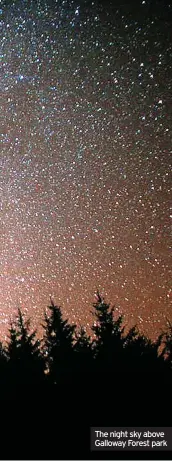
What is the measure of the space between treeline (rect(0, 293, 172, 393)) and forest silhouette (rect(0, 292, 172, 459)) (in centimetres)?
4

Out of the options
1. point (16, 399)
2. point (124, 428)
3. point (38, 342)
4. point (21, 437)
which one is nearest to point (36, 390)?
point (16, 399)

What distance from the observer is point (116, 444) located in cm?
785

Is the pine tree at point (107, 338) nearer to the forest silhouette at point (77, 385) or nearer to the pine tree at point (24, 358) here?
the forest silhouette at point (77, 385)

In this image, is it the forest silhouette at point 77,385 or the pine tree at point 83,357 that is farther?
the pine tree at point 83,357

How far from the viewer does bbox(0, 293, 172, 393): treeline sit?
1170 centimetres

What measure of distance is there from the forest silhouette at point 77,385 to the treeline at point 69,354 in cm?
4

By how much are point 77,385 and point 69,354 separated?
2.48 m

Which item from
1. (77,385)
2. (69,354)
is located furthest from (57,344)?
(77,385)

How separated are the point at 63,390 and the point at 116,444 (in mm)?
3427

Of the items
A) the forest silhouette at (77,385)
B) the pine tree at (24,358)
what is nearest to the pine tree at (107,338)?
the forest silhouette at (77,385)

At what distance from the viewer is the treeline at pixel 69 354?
11703 mm

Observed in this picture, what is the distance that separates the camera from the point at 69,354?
44.8ft

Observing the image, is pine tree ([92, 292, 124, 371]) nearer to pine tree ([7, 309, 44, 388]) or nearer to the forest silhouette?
the forest silhouette

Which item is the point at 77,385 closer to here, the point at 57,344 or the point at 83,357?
the point at 83,357
